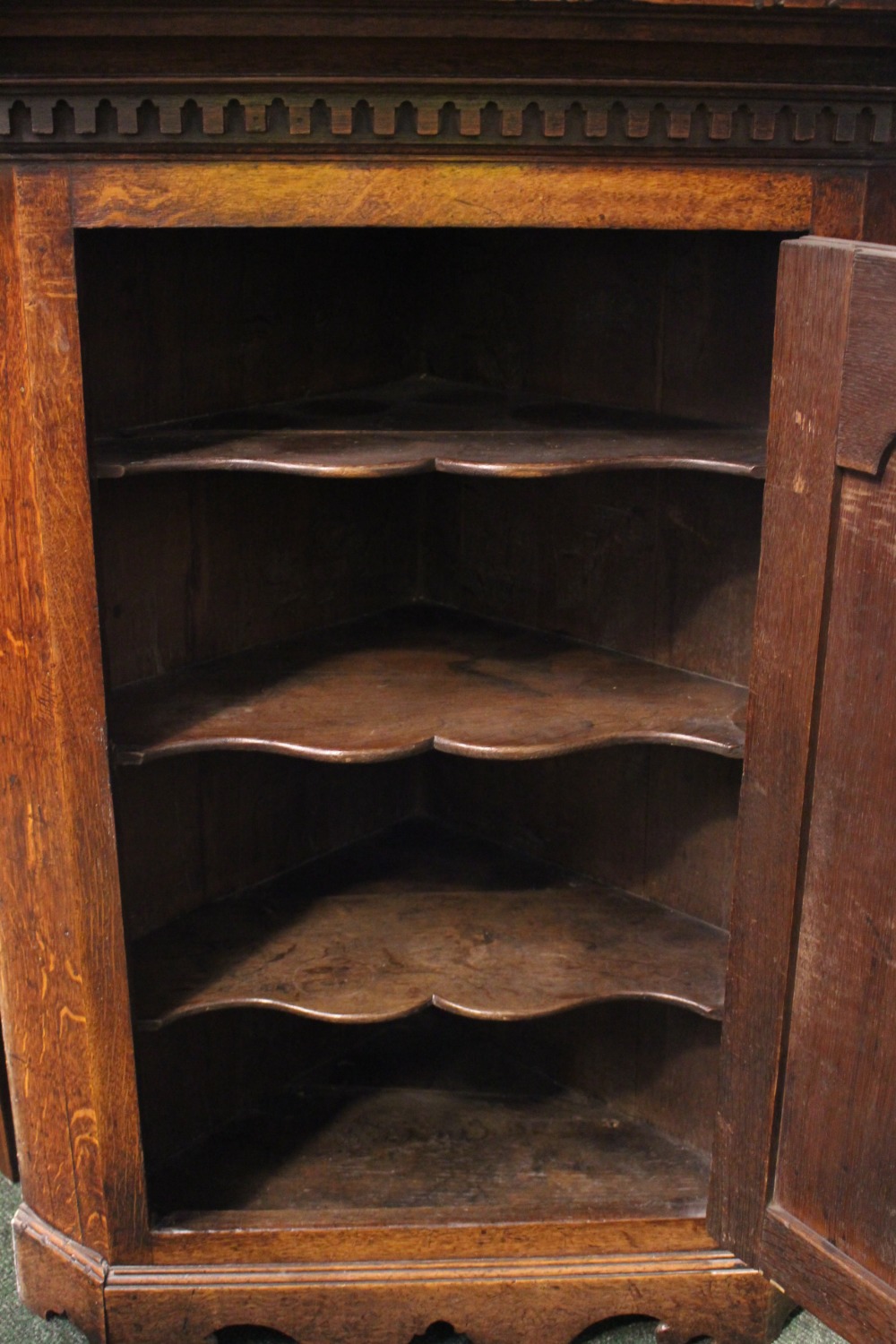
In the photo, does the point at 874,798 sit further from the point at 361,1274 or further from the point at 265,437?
the point at 361,1274

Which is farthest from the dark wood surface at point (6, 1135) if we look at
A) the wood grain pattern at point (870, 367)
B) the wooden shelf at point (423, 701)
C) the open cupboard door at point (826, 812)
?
the wood grain pattern at point (870, 367)

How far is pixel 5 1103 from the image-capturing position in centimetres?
198

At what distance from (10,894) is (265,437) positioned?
23.0 inches

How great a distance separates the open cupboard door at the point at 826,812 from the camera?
50.0 inches

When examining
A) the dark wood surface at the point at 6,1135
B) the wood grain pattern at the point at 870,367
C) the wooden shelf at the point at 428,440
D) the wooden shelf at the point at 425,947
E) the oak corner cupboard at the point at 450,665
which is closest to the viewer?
the wood grain pattern at the point at 870,367

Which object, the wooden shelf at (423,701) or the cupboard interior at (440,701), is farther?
the cupboard interior at (440,701)

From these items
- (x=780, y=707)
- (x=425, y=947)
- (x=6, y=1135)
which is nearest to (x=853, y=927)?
(x=780, y=707)

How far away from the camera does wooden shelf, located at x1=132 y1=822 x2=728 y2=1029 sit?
1.75m

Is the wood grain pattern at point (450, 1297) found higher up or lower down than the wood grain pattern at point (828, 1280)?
lower down

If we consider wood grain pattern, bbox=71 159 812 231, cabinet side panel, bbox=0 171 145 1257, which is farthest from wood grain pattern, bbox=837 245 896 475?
cabinet side panel, bbox=0 171 145 1257

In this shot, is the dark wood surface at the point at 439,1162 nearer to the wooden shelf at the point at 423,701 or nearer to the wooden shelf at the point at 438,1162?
the wooden shelf at the point at 438,1162

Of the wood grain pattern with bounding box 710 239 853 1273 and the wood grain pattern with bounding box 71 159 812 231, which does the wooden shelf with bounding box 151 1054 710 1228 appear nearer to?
the wood grain pattern with bounding box 710 239 853 1273

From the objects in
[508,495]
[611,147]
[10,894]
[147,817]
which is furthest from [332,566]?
[611,147]

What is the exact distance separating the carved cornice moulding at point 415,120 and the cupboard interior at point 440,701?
11.3 inches
